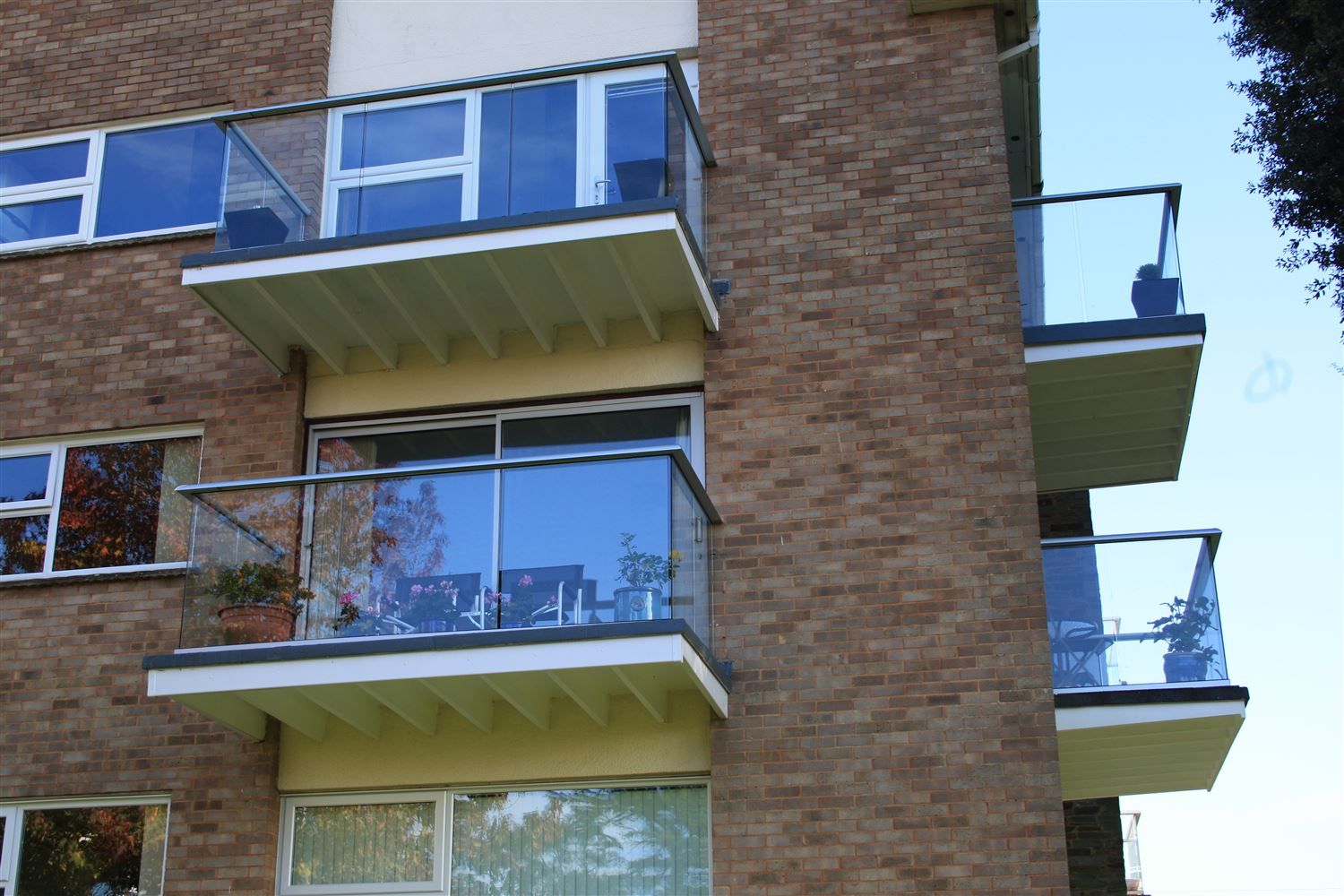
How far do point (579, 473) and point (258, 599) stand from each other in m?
2.12

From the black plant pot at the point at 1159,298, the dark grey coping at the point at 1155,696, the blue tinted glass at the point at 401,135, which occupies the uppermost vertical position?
the blue tinted glass at the point at 401,135

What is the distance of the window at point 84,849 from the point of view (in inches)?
406

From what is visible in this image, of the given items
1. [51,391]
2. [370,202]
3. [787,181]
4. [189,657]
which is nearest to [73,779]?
[189,657]

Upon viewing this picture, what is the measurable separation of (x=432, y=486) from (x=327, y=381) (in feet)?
6.77

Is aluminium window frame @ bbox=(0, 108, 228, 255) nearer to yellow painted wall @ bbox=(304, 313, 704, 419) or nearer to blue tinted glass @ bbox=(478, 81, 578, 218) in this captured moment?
yellow painted wall @ bbox=(304, 313, 704, 419)

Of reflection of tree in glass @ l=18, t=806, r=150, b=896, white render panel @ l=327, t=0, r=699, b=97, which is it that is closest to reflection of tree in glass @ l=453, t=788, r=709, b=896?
reflection of tree in glass @ l=18, t=806, r=150, b=896

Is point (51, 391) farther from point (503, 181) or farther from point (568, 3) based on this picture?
point (568, 3)

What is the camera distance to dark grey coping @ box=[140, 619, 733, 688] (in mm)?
8867

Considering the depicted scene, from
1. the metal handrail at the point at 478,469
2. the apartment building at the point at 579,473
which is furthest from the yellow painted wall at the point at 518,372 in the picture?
the metal handrail at the point at 478,469

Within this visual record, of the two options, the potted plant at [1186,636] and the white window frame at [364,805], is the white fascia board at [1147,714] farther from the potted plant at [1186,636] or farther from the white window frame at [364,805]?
the white window frame at [364,805]

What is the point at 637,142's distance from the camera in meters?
10.5

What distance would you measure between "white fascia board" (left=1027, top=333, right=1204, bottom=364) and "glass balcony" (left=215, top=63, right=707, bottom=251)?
244cm

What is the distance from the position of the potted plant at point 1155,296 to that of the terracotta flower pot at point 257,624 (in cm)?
593

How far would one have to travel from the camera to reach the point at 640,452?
9305mm
